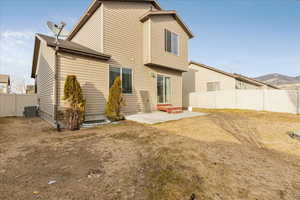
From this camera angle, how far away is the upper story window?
9750mm

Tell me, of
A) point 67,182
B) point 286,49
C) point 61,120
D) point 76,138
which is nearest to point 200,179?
point 67,182

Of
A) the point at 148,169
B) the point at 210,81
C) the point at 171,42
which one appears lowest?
the point at 148,169

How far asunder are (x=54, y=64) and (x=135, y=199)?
6.41 metres

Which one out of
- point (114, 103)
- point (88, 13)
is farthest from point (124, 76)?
point (88, 13)

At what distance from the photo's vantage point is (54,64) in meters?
5.88

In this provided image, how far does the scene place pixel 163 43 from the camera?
937 centimetres

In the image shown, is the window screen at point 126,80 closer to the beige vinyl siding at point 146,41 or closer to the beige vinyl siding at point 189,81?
the beige vinyl siding at point 146,41

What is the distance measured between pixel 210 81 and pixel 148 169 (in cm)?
1593

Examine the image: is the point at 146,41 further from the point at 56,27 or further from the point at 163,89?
the point at 56,27

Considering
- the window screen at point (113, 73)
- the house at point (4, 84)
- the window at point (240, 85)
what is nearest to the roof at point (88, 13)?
the window screen at point (113, 73)

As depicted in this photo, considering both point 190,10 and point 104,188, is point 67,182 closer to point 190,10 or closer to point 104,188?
point 104,188

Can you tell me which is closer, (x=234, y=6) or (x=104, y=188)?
(x=104, y=188)

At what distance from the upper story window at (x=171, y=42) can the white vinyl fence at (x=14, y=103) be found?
11.1 m

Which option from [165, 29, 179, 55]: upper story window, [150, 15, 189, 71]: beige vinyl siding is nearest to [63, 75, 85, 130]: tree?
[150, 15, 189, 71]: beige vinyl siding
